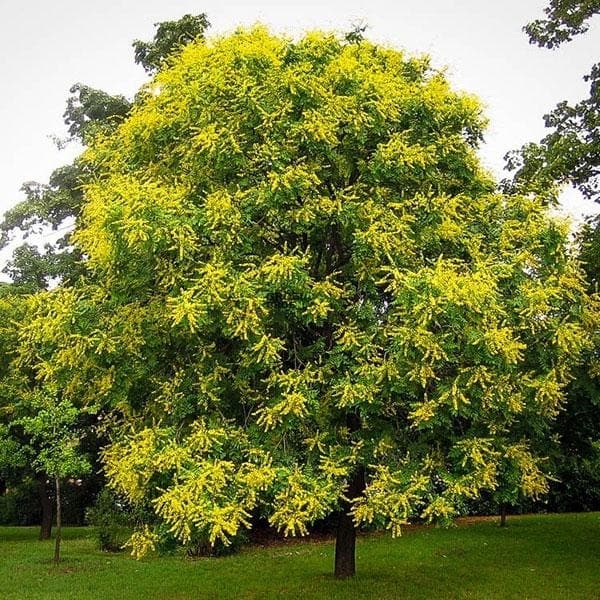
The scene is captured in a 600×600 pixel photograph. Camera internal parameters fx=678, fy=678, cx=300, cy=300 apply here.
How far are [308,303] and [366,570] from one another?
299 inches

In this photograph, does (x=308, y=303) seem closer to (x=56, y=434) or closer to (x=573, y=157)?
(x=573, y=157)

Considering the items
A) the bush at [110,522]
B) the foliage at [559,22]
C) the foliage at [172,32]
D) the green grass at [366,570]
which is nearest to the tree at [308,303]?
the green grass at [366,570]

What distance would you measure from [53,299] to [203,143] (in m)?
3.39

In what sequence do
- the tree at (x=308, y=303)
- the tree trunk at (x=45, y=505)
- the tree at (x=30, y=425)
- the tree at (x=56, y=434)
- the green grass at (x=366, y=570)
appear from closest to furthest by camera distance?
1. the tree at (x=308, y=303)
2. the green grass at (x=366, y=570)
3. the tree at (x=56, y=434)
4. the tree at (x=30, y=425)
5. the tree trunk at (x=45, y=505)

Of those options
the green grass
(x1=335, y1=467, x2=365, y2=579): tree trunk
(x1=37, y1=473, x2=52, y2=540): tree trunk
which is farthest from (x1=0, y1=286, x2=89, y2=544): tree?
(x1=335, y1=467, x2=365, y2=579): tree trunk

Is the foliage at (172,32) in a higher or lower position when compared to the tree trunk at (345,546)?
higher

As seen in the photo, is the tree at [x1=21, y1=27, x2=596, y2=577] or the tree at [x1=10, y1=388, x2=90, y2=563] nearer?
the tree at [x1=21, y1=27, x2=596, y2=577]

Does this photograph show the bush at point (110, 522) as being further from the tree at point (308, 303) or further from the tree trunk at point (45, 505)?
the tree at point (308, 303)

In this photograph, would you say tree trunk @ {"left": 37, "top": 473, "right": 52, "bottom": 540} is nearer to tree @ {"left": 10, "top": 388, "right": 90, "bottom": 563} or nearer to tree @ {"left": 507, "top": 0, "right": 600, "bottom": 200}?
tree @ {"left": 10, "top": 388, "right": 90, "bottom": 563}

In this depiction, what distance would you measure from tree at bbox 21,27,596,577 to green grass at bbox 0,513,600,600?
3322 mm

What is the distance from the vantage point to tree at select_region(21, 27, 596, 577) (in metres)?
8.80

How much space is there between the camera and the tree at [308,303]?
28.9 feet

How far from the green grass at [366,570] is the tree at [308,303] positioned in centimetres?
332

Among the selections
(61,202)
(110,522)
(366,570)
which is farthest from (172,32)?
(366,570)
